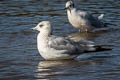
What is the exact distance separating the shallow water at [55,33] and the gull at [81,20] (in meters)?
0.23

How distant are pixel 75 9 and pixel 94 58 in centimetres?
376

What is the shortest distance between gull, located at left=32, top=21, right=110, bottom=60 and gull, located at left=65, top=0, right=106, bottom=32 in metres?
3.43

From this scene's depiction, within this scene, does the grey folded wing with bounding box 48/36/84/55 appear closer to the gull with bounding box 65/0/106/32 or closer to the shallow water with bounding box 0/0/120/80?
the shallow water with bounding box 0/0/120/80

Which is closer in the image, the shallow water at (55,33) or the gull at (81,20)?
the shallow water at (55,33)

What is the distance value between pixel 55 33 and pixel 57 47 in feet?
9.57

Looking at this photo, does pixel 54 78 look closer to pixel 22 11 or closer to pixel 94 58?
pixel 94 58

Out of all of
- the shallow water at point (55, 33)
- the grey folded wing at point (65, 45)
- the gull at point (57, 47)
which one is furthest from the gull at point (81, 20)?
the grey folded wing at point (65, 45)

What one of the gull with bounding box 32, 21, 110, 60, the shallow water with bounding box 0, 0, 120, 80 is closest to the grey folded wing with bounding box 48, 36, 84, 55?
the gull with bounding box 32, 21, 110, 60

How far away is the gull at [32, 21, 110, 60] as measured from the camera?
836 cm

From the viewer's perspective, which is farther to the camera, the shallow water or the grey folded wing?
the grey folded wing

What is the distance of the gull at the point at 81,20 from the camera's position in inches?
480

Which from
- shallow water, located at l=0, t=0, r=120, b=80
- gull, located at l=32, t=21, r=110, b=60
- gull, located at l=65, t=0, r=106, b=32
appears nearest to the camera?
shallow water, located at l=0, t=0, r=120, b=80

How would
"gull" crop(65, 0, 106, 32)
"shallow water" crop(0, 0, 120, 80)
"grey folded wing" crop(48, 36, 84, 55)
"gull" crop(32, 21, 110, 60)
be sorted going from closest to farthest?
"shallow water" crop(0, 0, 120, 80), "gull" crop(32, 21, 110, 60), "grey folded wing" crop(48, 36, 84, 55), "gull" crop(65, 0, 106, 32)

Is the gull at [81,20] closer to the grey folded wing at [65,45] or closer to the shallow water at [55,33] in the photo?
the shallow water at [55,33]
